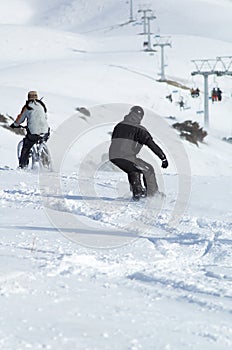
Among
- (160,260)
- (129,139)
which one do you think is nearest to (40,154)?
(129,139)

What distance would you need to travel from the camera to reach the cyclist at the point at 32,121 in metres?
11.9

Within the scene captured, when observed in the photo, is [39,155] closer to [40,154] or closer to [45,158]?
[40,154]

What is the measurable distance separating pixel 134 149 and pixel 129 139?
0.76 ft

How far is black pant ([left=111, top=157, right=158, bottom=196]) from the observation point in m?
8.95

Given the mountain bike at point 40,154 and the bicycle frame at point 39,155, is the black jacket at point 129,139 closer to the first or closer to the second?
the mountain bike at point 40,154

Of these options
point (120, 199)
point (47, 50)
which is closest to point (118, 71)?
point (47, 50)

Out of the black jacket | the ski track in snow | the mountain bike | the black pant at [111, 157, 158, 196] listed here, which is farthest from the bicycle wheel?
the ski track in snow

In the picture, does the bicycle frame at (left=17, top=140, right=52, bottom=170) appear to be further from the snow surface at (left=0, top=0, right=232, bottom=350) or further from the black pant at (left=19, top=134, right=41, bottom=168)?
the snow surface at (left=0, top=0, right=232, bottom=350)

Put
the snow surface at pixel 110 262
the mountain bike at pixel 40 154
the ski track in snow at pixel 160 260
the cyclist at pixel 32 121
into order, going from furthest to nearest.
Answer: the mountain bike at pixel 40 154
the cyclist at pixel 32 121
the ski track in snow at pixel 160 260
the snow surface at pixel 110 262

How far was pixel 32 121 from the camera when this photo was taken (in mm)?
12164

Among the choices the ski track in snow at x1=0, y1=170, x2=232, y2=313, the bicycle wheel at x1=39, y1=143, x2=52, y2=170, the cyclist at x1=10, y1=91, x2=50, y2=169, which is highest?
the cyclist at x1=10, y1=91, x2=50, y2=169

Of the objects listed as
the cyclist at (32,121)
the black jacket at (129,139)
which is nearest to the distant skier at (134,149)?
the black jacket at (129,139)

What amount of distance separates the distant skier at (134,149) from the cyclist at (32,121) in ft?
11.3

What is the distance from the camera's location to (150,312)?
439 centimetres
